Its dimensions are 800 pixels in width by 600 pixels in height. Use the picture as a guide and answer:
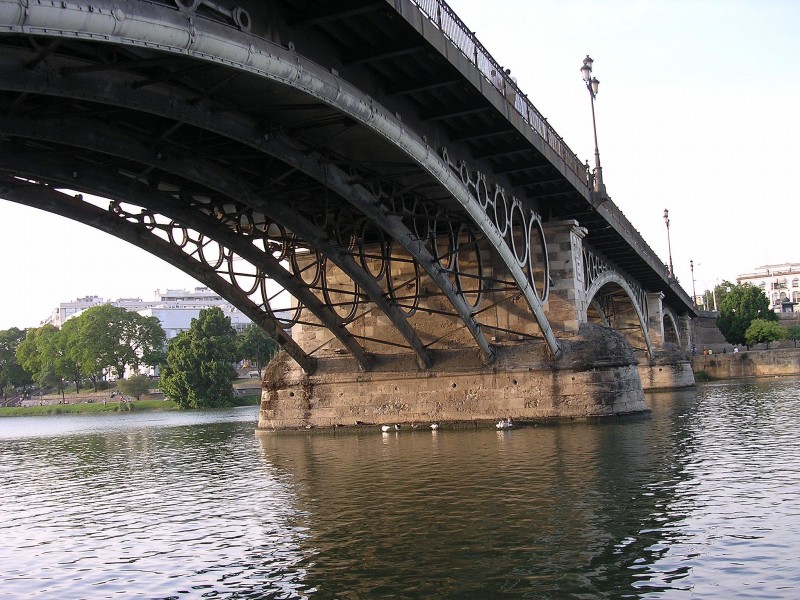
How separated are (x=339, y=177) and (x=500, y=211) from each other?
320 inches

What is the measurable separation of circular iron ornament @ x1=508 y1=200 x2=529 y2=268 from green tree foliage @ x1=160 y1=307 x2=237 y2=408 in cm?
5251

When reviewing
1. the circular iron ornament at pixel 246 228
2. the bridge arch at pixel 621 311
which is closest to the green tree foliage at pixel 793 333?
the bridge arch at pixel 621 311

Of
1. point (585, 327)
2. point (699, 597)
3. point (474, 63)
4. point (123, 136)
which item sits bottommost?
point (699, 597)

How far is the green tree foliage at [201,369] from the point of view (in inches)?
3009

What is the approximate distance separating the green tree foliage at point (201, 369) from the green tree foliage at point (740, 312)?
212 ft

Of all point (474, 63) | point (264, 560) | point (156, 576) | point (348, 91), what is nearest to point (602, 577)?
point (264, 560)

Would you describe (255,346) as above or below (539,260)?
above

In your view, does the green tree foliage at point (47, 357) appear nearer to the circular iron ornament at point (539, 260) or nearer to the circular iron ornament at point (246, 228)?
the circular iron ornament at point (539, 260)

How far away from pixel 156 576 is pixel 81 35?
571 centimetres

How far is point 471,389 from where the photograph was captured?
86.0 ft

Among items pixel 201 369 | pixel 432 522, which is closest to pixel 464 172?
pixel 432 522

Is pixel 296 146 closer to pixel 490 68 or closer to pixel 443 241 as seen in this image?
pixel 490 68

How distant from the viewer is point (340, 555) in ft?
33.0

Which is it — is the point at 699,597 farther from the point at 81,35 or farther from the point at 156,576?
the point at 81,35
